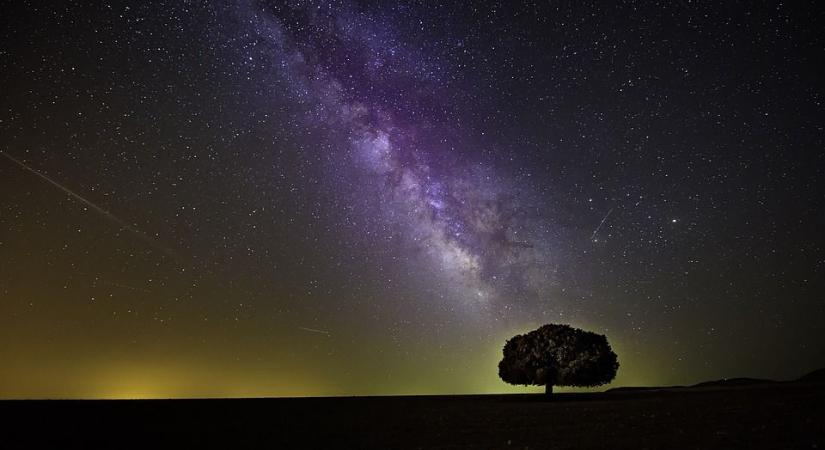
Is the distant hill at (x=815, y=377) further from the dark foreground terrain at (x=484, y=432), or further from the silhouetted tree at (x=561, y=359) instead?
the dark foreground terrain at (x=484, y=432)

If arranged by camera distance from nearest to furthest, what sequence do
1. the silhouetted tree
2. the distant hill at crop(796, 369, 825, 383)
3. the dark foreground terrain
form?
the dark foreground terrain
the silhouetted tree
the distant hill at crop(796, 369, 825, 383)

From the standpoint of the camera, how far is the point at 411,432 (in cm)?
2467

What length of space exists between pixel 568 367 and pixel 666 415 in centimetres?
3028

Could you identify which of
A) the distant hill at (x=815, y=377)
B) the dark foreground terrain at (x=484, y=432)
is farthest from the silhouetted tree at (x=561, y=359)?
the distant hill at (x=815, y=377)

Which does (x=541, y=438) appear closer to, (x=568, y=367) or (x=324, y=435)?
(x=324, y=435)

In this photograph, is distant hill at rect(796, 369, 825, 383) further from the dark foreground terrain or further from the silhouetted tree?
the dark foreground terrain

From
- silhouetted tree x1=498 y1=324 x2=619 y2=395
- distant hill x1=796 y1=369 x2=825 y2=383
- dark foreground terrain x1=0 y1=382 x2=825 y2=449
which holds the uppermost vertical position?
distant hill x1=796 y1=369 x2=825 y2=383

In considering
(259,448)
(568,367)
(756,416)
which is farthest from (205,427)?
(568,367)

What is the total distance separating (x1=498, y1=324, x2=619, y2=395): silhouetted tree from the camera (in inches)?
2226

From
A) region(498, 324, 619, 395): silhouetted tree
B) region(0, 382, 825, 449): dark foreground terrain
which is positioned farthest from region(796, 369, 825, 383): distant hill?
Answer: region(0, 382, 825, 449): dark foreground terrain

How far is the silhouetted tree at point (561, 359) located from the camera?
56.5m

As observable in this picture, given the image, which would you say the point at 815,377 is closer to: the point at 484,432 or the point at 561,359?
the point at 561,359

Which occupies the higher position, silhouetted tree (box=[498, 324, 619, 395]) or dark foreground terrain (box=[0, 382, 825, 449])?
silhouetted tree (box=[498, 324, 619, 395])

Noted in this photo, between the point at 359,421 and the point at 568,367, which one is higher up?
the point at 568,367
